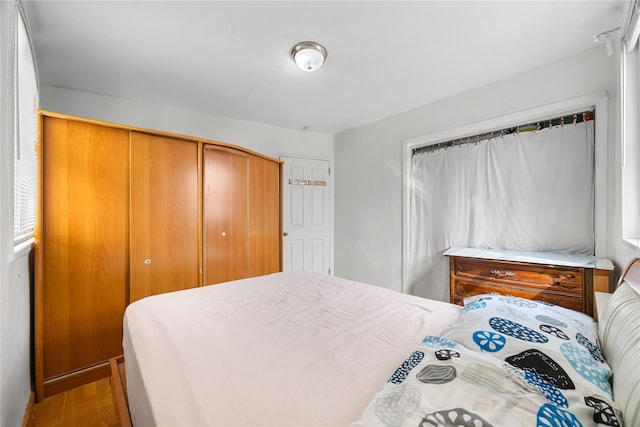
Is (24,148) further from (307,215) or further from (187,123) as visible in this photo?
(307,215)

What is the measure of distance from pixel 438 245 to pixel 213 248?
2.48 meters

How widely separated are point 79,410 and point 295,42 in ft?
9.55

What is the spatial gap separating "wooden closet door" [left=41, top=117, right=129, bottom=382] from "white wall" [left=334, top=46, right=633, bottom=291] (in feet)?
9.20

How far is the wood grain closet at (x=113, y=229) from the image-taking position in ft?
6.39

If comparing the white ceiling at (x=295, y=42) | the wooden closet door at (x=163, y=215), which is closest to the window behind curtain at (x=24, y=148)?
the white ceiling at (x=295, y=42)

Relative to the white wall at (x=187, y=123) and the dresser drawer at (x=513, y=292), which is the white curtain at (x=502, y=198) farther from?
the white wall at (x=187, y=123)

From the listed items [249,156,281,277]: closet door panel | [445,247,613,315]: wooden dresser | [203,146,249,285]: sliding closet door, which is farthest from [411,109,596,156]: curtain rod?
[203,146,249,285]: sliding closet door

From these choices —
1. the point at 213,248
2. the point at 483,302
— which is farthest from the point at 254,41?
the point at 483,302

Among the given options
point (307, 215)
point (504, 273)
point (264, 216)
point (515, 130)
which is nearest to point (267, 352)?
point (504, 273)

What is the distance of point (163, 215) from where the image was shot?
245cm

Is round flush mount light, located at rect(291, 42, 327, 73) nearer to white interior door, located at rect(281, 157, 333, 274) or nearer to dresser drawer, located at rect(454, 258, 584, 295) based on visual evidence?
white interior door, located at rect(281, 157, 333, 274)

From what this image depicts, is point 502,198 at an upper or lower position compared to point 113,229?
upper

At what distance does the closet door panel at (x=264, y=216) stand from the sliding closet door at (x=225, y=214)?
88 mm

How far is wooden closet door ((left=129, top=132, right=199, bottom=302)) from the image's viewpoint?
7.59ft
